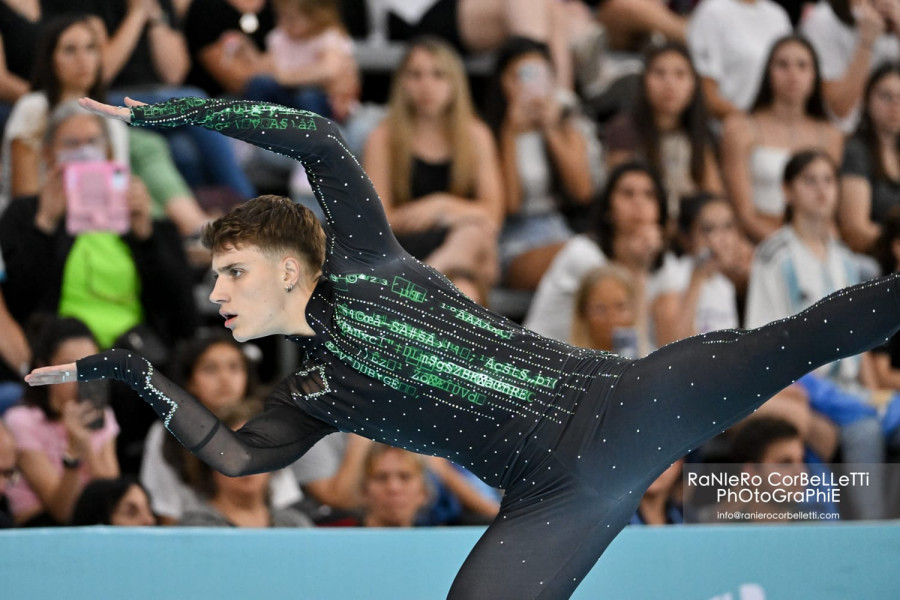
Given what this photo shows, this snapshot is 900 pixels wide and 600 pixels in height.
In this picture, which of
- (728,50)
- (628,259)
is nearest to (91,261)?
(628,259)

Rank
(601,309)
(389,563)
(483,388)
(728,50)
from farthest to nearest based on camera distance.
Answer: (728,50), (601,309), (389,563), (483,388)

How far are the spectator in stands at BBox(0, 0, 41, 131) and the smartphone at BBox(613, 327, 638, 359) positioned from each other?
2.53 m

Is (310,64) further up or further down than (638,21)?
further down

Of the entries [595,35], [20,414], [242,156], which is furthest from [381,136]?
[20,414]

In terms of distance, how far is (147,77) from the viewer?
5340mm

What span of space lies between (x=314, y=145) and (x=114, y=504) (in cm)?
169

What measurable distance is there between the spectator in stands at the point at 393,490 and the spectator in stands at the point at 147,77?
152 cm

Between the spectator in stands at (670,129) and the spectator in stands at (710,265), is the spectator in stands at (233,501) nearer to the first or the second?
the spectator in stands at (710,265)

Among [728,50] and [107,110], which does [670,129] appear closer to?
[728,50]

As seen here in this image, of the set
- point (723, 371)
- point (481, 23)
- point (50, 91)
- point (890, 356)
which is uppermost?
point (481, 23)

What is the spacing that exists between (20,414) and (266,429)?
1.57 meters

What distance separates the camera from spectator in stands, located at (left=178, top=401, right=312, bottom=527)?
4.14 metres

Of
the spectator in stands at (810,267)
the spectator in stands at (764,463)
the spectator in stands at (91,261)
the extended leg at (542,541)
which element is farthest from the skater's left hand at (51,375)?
the spectator in stands at (810,267)

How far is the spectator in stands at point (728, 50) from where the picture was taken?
6.20 meters
